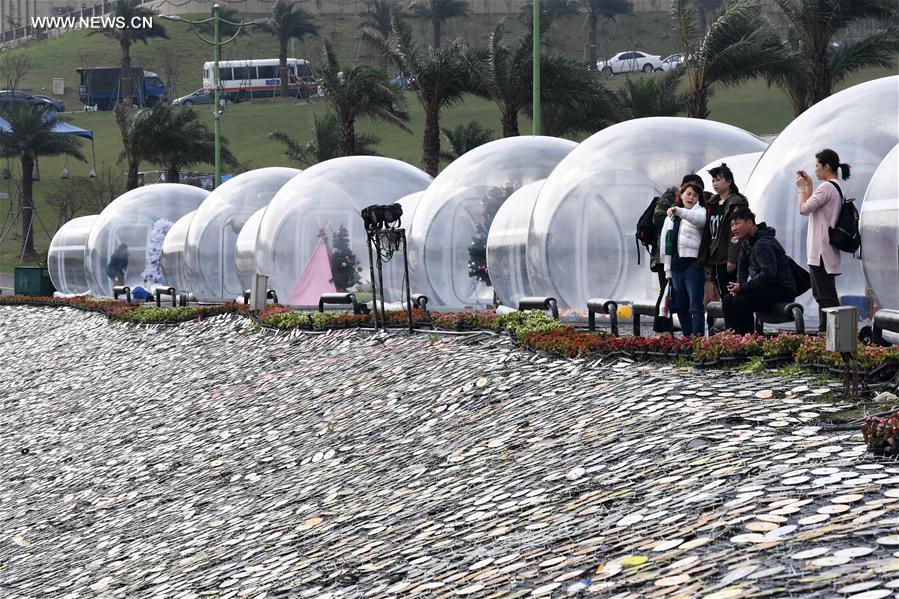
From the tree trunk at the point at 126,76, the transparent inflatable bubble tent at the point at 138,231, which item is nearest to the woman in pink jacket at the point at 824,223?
the transparent inflatable bubble tent at the point at 138,231

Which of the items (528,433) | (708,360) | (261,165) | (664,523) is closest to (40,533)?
(528,433)

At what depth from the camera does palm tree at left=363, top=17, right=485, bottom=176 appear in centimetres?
3766

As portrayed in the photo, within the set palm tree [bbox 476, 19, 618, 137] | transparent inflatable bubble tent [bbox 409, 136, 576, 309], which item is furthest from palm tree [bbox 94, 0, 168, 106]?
transparent inflatable bubble tent [bbox 409, 136, 576, 309]

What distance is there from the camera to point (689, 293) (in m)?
12.7

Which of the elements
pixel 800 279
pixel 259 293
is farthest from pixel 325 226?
pixel 800 279

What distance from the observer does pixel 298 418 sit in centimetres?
1372

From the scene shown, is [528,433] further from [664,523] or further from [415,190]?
[415,190]

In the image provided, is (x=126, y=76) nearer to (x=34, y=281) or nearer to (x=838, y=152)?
(x=34, y=281)

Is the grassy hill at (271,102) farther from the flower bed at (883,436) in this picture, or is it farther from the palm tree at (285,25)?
the flower bed at (883,436)

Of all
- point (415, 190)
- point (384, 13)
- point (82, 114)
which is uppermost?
point (384, 13)

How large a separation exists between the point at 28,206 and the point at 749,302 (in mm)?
61749

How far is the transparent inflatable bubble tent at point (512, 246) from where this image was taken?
738 inches

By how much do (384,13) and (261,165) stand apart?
97.1ft

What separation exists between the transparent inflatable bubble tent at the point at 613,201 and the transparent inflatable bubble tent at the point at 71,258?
25.7 metres
